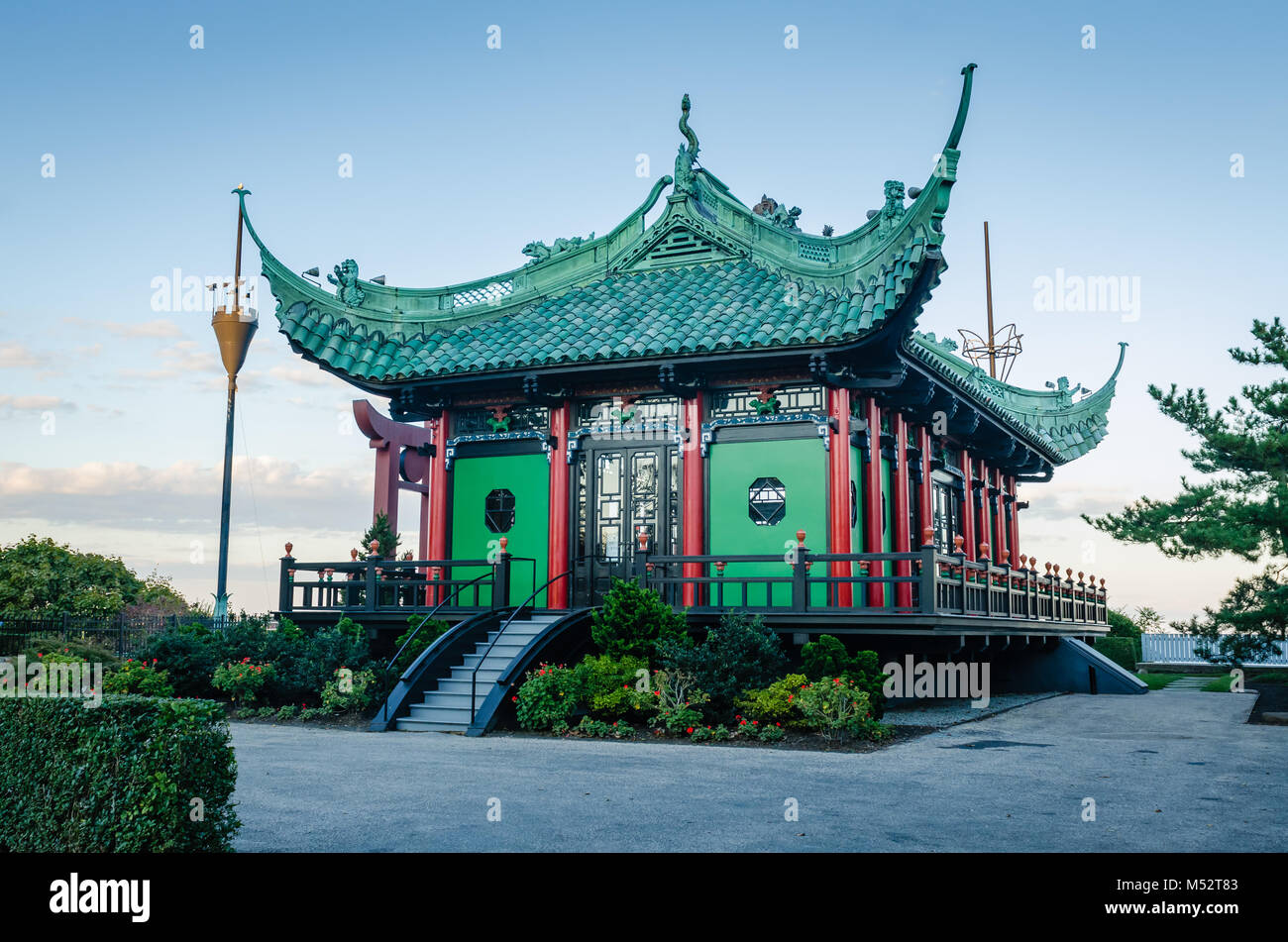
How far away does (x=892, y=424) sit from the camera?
20406 mm

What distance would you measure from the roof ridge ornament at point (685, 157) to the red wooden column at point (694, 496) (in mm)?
4450

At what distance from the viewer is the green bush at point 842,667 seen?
14327 mm

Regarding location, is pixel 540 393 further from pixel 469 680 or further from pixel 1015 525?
pixel 1015 525

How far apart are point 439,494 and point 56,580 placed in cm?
1868

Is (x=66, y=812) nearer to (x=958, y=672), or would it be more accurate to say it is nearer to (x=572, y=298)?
(x=572, y=298)

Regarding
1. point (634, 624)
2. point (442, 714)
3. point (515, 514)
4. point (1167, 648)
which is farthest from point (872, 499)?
point (1167, 648)

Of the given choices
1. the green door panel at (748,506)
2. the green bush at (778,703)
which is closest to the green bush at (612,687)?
the green bush at (778,703)

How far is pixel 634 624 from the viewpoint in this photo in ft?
50.0

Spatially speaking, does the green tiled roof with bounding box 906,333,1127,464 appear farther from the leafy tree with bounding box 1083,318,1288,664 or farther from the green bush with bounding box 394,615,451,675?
the green bush with bounding box 394,615,451,675

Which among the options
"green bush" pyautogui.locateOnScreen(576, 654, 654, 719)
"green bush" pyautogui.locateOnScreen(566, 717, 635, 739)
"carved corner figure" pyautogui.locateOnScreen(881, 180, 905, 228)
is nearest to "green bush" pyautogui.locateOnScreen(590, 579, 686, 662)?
"green bush" pyautogui.locateOnScreen(576, 654, 654, 719)

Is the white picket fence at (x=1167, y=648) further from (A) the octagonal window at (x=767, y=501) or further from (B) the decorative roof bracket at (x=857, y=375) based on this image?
(A) the octagonal window at (x=767, y=501)

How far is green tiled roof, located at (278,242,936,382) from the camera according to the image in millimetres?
17328

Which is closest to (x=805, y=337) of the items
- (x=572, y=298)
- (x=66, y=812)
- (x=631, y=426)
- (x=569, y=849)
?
(x=631, y=426)
